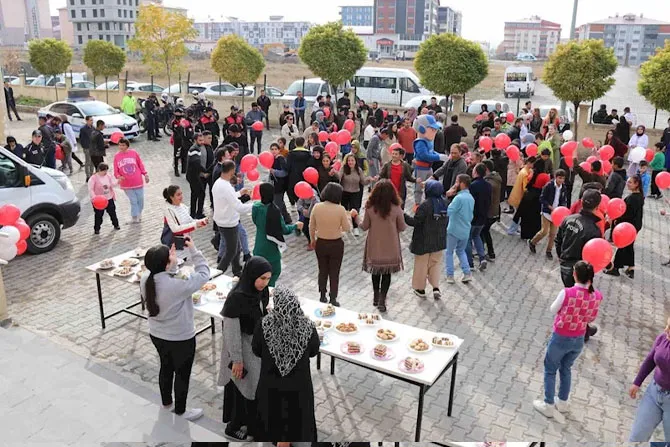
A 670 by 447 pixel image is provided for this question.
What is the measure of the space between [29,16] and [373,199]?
9133 cm

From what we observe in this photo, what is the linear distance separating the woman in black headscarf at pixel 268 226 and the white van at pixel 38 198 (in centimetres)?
458

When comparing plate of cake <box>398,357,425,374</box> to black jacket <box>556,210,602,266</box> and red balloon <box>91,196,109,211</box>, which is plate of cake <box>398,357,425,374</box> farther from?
red balloon <box>91,196,109,211</box>

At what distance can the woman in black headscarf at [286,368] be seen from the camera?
391 centimetres

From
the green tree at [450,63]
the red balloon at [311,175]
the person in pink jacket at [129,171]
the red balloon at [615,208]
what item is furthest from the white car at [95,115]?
the red balloon at [615,208]

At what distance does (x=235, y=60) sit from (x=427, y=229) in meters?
18.4

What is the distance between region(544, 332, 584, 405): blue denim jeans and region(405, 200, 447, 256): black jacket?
250 centimetres

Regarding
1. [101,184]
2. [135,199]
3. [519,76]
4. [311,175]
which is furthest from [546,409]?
[519,76]

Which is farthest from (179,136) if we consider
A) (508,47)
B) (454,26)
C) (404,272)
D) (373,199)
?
(508,47)

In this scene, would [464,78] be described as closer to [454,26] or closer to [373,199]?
[373,199]

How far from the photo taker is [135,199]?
10695 mm

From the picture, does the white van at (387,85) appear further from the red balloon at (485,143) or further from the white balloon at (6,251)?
the white balloon at (6,251)

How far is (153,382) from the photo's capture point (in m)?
5.77

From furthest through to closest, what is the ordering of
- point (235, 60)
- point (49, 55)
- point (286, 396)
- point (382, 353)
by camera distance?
point (49, 55), point (235, 60), point (382, 353), point (286, 396)

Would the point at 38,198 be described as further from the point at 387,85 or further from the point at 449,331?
the point at 387,85
